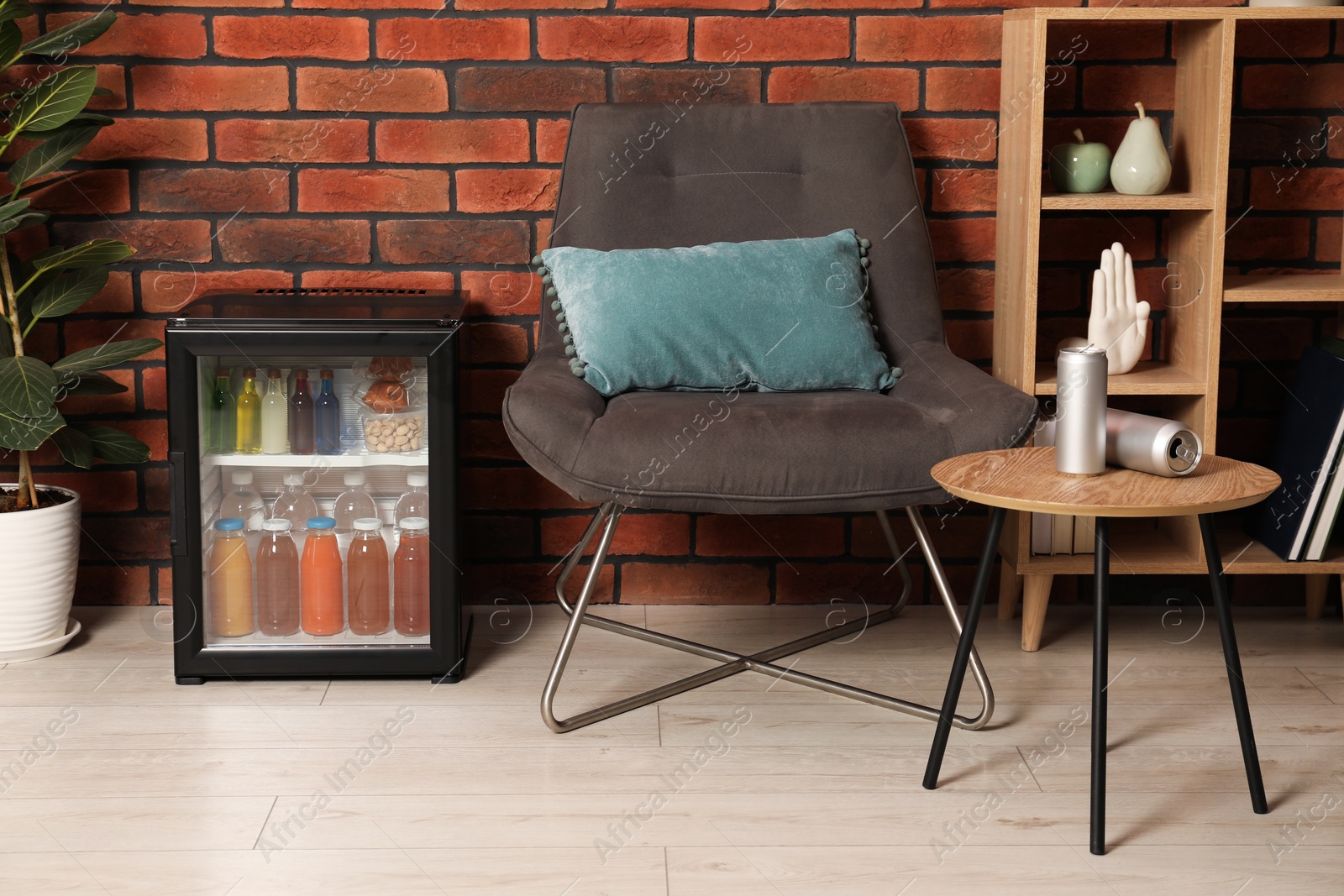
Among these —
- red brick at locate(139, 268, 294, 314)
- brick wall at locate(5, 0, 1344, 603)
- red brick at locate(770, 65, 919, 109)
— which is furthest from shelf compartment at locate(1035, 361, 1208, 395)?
red brick at locate(139, 268, 294, 314)

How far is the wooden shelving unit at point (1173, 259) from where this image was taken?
6.43ft

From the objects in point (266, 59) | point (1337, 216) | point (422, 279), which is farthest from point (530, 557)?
point (1337, 216)

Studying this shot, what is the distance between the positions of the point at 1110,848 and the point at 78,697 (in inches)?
56.9

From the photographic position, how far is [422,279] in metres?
2.24

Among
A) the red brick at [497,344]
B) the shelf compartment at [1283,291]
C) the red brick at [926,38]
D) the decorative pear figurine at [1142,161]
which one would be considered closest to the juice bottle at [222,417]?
the red brick at [497,344]

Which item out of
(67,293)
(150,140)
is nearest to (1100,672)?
(67,293)

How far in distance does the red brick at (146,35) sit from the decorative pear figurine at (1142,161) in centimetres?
155

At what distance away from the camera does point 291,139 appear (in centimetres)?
218

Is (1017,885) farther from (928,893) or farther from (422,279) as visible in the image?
(422,279)

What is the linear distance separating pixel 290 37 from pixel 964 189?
120 cm

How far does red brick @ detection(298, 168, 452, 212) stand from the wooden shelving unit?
0.97 meters

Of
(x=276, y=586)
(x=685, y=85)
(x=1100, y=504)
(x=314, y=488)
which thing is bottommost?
(x=276, y=586)

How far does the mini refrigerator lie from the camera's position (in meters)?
1.85

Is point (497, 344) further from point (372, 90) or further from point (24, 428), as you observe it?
point (24, 428)
